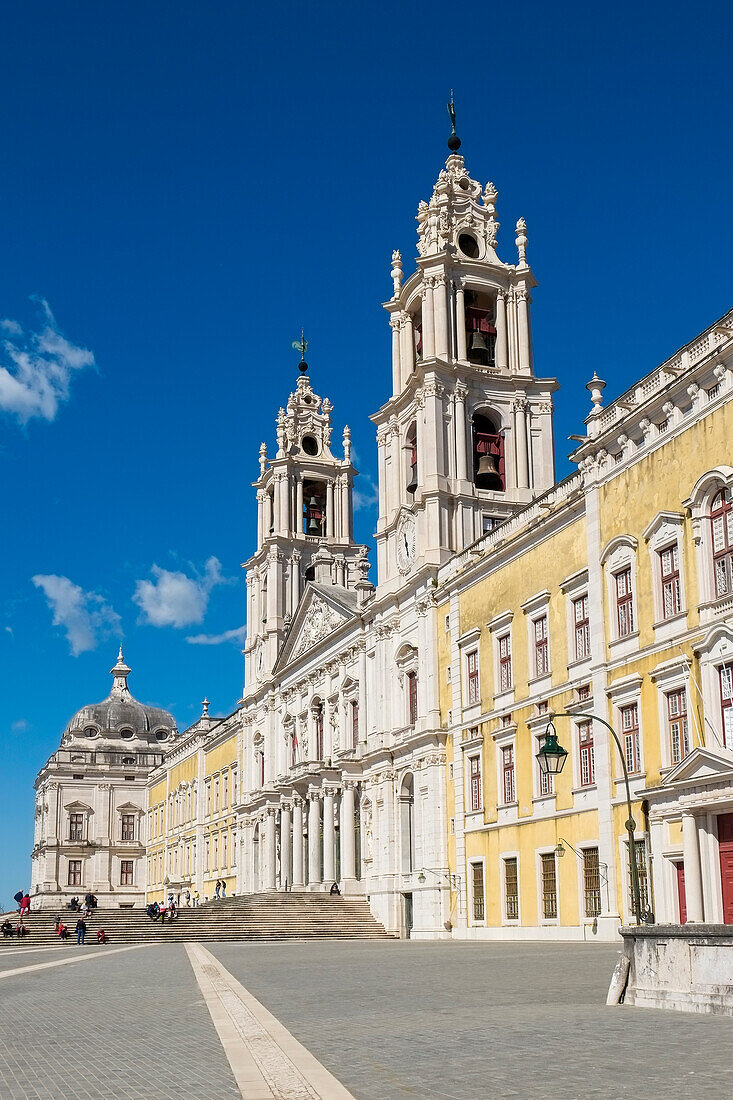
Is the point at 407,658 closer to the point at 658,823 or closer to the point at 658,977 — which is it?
the point at 658,823

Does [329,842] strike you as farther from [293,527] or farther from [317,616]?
[293,527]

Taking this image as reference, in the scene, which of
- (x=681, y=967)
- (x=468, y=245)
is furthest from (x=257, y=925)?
(x=681, y=967)

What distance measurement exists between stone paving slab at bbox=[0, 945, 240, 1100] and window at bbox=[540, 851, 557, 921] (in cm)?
1542

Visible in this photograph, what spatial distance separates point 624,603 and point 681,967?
1914cm

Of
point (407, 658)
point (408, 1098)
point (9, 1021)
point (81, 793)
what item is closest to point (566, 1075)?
point (408, 1098)

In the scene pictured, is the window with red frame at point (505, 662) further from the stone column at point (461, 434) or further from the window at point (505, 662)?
the stone column at point (461, 434)

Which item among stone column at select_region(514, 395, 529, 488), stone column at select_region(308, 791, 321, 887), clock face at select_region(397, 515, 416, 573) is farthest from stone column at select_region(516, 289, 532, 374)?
stone column at select_region(308, 791, 321, 887)

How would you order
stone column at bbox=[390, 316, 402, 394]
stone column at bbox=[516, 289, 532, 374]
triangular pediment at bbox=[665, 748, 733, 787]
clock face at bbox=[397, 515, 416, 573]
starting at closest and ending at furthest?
triangular pediment at bbox=[665, 748, 733, 787]
clock face at bbox=[397, 515, 416, 573]
stone column at bbox=[516, 289, 532, 374]
stone column at bbox=[390, 316, 402, 394]

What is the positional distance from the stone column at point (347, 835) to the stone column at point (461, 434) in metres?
14.1

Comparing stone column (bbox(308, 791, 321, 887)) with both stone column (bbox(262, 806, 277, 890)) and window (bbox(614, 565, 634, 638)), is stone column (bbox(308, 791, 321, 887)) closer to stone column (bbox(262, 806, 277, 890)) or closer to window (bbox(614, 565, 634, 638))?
stone column (bbox(262, 806, 277, 890))

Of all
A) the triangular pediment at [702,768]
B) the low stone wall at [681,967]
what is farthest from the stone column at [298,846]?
the low stone wall at [681,967]

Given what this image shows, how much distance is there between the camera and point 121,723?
359 feet

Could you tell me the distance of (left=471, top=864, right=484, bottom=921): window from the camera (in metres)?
39.7

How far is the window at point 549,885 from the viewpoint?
114ft
